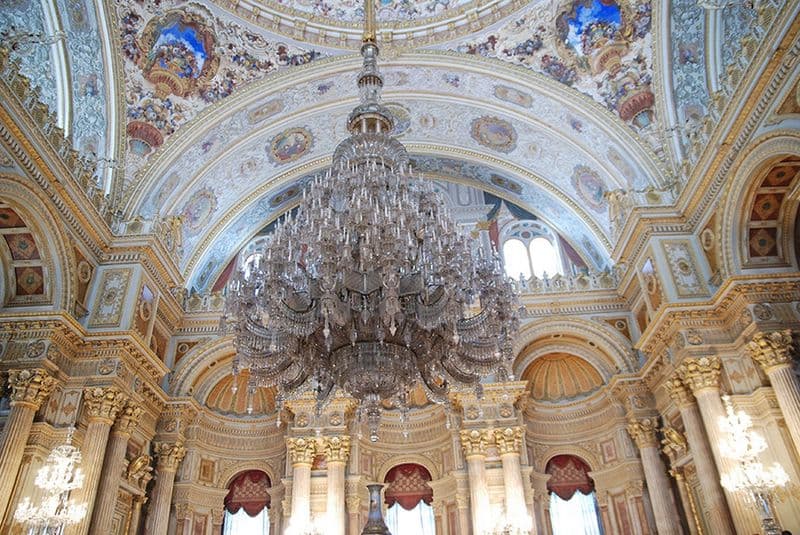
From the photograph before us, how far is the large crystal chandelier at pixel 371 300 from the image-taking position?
297 inches

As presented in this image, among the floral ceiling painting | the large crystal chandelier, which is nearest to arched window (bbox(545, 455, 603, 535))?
the large crystal chandelier

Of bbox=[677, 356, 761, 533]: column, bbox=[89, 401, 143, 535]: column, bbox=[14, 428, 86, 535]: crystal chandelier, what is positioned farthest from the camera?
bbox=[89, 401, 143, 535]: column

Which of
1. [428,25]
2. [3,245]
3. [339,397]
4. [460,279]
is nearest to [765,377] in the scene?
[460,279]

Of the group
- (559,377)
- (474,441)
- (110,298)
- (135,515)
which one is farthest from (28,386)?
(559,377)

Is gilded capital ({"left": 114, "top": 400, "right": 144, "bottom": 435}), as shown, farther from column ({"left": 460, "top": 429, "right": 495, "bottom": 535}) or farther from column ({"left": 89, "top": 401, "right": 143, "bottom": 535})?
column ({"left": 460, "top": 429, "right": 495, "bottom": 535})

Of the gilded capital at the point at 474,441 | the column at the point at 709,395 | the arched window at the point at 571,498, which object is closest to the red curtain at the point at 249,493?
the gilded capital at the point at 474,441

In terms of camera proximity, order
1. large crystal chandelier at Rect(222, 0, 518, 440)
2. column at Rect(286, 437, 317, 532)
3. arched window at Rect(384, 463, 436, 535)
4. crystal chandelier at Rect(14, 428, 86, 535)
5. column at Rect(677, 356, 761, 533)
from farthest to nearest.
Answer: arched window at Rect(384, 463, 436, 535) → column at Rect(286, 437, 317, 532) → column at Rect(677, 356, 761, 533) → crystal chandelier at Rect(14, 428, 86, 535) → large crystal chandelier at Rect(222, 0, 518, 440)

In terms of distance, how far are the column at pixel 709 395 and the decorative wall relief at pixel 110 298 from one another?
10.6m

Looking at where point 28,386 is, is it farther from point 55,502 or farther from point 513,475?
point 513,475

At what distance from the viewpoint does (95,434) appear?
1055 centimetres

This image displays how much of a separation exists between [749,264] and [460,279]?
6.45m

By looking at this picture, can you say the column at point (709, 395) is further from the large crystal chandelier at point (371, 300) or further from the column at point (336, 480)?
the column at point (336, 480)

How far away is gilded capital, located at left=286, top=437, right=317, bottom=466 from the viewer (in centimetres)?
1251

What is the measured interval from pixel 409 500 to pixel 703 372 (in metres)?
6.90
